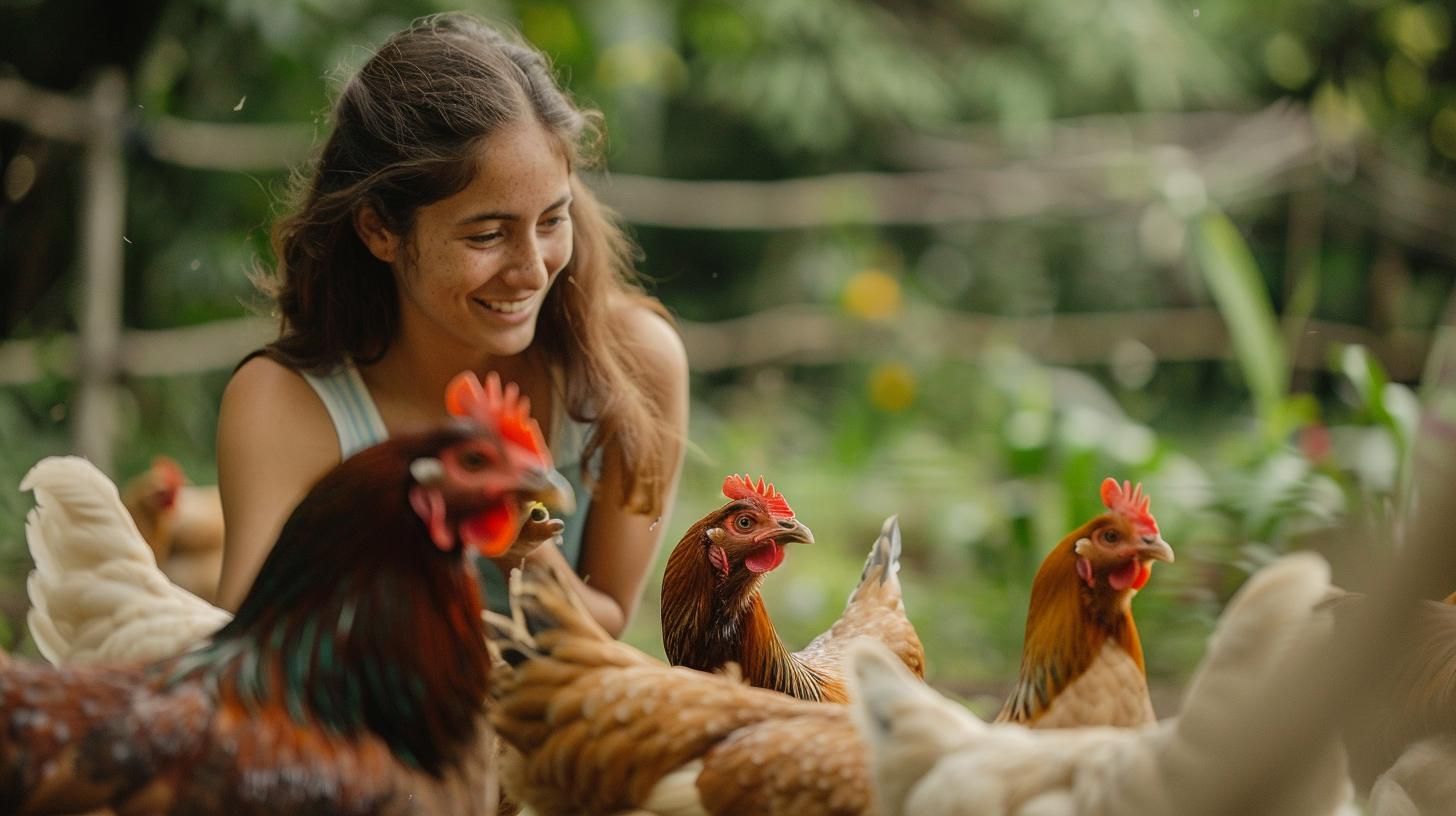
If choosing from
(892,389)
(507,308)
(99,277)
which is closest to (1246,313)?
(892,389)

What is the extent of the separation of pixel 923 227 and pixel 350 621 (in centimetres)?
581

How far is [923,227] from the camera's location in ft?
A: 22.7

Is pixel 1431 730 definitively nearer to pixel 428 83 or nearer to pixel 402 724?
pixel 402 724

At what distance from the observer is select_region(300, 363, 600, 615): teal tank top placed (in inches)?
87.3

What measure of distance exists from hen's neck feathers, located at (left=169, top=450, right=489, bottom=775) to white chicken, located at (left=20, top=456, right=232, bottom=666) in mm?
346

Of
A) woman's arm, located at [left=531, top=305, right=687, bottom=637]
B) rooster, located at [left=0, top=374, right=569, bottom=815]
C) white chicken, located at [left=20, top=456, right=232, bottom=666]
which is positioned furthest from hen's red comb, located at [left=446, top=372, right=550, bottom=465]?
woman's arm, located at [left=531, top=305, right=687, bottom=637]

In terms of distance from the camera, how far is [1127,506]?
178 cm

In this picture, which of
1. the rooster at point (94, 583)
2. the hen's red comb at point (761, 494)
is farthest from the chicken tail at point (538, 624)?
the hen's red comb at point (761, 494)

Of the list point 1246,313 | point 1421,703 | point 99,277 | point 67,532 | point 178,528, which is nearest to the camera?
point 67,532

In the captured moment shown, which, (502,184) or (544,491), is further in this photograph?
(502,184)

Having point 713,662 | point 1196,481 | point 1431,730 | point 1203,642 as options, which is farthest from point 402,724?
point 1196,481

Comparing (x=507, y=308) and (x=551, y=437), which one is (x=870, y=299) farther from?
(x=507, y=308)

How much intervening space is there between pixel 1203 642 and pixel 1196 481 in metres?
0.57

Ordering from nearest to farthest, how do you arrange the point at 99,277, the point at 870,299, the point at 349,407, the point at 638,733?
1. the point at 638,733
2. the point at 349,407
3. the point at 99,277
4. the point at 870,299
